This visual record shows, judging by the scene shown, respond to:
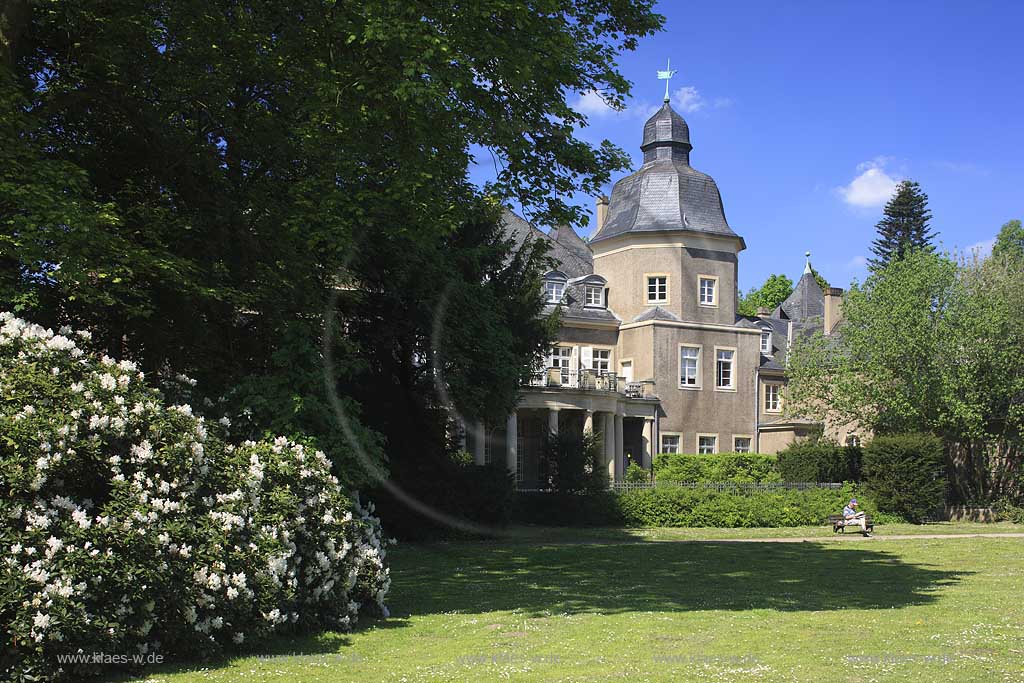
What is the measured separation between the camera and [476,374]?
22.1 metres

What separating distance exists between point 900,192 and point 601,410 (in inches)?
1444

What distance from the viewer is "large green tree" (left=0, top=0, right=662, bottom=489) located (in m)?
12.2

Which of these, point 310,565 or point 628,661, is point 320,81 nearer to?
point 310,565

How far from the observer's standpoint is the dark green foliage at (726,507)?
100 ft

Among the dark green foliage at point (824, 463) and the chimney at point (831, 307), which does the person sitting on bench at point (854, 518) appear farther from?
the chimney at point (831, 307)

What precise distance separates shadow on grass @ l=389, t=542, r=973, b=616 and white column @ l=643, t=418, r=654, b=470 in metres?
20.6

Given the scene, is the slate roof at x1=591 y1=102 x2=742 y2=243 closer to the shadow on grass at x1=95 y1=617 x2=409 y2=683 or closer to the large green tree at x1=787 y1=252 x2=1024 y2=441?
the large green tree at x1=787 y1=252 x2=1024 y2=441

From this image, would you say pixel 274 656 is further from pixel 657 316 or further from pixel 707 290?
pixel 707 290

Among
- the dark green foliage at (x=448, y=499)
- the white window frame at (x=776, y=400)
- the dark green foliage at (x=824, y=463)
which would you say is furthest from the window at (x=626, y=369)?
the dark green foliage at (x=448, y=499)

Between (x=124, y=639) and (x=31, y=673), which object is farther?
(x=124, y=639)

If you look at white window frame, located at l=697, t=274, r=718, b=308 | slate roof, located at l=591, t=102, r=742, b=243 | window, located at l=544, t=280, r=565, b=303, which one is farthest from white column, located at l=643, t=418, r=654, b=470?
slate roof, located at l=591, t=102, r=742, b=243

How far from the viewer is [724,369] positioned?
46.3 metres

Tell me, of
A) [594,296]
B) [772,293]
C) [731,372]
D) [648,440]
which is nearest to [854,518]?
[648,440]

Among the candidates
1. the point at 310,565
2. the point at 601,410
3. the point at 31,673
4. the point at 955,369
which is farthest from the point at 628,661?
the point at 601,410
